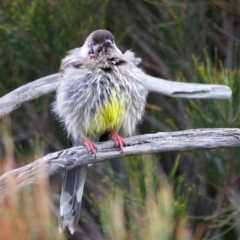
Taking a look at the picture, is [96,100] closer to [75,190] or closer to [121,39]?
[75,190]

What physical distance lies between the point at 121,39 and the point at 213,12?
0.81 m

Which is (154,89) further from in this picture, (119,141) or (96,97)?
(119,141)

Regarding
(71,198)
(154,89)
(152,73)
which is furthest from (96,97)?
(152,73)

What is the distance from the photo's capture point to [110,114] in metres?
3.57

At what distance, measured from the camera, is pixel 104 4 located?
4898 millimetres

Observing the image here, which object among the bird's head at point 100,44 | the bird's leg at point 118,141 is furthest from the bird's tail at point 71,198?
the bird's head at point 100,44

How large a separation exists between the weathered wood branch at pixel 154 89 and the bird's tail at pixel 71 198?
545 mm

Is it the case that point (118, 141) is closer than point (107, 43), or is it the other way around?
point (118, 141)

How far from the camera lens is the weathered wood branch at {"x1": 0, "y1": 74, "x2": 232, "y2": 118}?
382cm

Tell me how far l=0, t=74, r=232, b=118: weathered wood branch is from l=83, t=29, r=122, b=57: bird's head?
14.1 inches

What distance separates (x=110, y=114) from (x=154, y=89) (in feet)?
1.90

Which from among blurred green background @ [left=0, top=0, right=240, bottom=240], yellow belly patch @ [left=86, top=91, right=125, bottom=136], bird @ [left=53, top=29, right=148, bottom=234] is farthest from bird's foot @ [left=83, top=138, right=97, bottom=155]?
blurred green background @ [left=0, top=0, right=240, bottom=240]

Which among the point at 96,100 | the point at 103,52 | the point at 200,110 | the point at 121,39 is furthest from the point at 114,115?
the point at 121,39

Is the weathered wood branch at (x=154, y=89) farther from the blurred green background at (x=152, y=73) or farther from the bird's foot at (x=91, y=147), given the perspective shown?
the bird's foot at (x=91, y=147)
